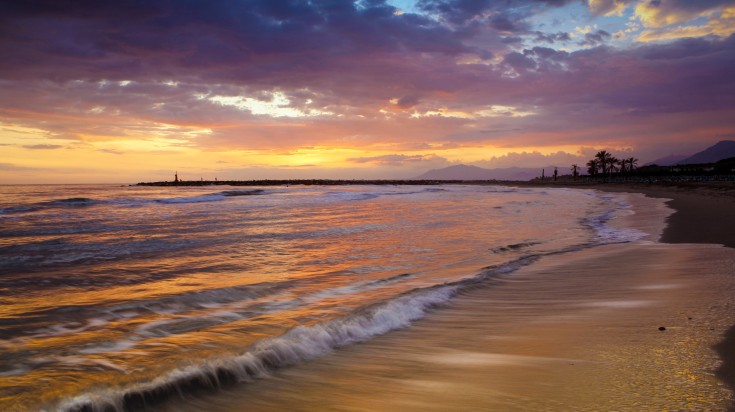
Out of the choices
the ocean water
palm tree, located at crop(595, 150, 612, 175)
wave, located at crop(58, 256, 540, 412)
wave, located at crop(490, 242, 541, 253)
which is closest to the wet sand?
wave, located at crop(58, 256, 540, 412)

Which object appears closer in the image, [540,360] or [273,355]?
[540,360]

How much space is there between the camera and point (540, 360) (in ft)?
13.2

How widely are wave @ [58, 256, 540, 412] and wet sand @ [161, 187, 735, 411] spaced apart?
0.22 metres

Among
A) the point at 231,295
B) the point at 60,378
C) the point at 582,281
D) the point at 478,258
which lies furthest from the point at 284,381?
the point at 478,258

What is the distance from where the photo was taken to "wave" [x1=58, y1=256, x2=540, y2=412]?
11.2 feet

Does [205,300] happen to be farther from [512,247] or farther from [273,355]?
[512,247]

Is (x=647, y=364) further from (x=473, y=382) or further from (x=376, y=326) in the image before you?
(x=376, y=326)

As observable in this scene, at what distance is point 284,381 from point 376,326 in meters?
1.81

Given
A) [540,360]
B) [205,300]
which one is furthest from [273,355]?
[205,300]

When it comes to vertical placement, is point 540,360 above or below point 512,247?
above

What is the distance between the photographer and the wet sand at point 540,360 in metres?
3.17

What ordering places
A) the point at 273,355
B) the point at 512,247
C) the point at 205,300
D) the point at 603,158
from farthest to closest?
the point at 603,158, the point at 512,247, the point at 205,300, the point at 273,355

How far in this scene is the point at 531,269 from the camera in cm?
930

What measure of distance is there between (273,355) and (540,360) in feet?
7.81
